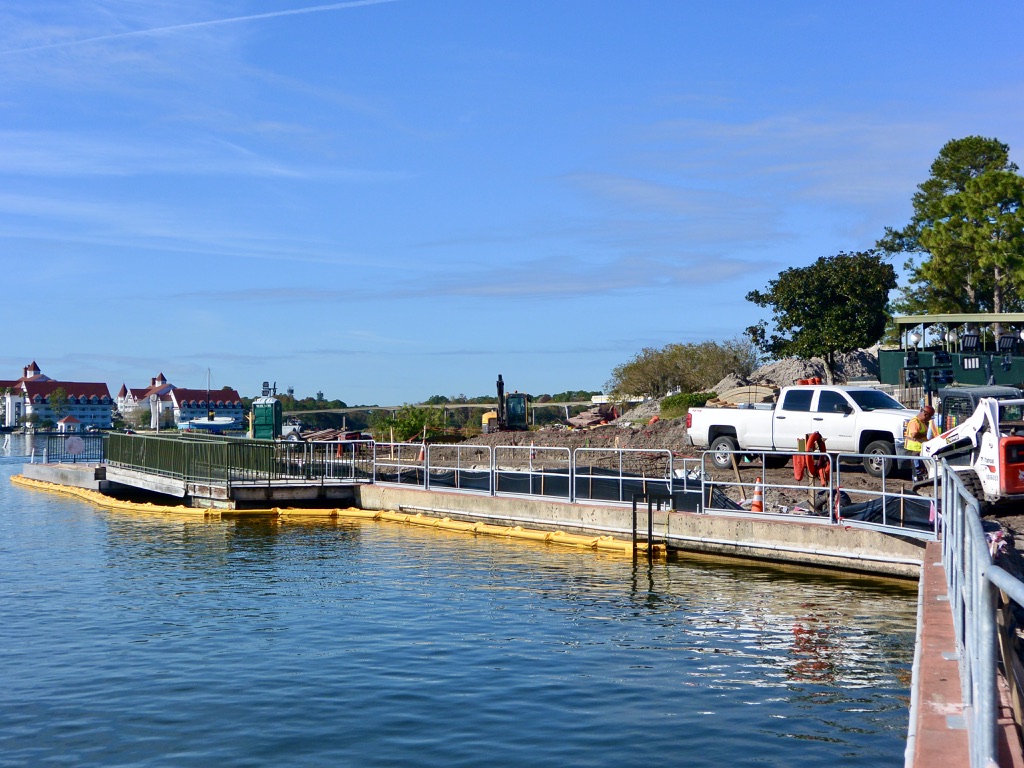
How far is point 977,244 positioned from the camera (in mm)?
53469

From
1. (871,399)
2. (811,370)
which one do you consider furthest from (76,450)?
(811,370)

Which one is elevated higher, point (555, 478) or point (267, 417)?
point (267, 417)

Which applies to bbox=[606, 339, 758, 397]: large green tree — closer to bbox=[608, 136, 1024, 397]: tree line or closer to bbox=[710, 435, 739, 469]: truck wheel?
bbox=[608, 136, 1024, 397]: tree line

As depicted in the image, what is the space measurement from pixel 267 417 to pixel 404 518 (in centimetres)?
2179

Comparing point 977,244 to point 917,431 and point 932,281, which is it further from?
point 917,431

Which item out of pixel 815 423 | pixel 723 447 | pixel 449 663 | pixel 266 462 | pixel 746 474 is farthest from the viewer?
pixel 266 462

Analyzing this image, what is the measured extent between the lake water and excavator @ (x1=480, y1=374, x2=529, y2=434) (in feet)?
110

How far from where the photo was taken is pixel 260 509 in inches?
1179

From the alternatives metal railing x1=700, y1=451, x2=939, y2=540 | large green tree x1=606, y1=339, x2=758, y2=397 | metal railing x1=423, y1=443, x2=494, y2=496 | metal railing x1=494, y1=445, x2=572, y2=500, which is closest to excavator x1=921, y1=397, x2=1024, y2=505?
metal railing x1=700, y1=451, x2=939, y2=540

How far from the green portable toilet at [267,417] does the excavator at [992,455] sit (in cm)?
3268

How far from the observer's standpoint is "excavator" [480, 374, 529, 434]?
56.0 meters

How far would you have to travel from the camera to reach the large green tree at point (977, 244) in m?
52.8

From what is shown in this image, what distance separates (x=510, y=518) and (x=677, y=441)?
57.9 feet

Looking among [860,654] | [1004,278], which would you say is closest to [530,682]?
[860,654]
